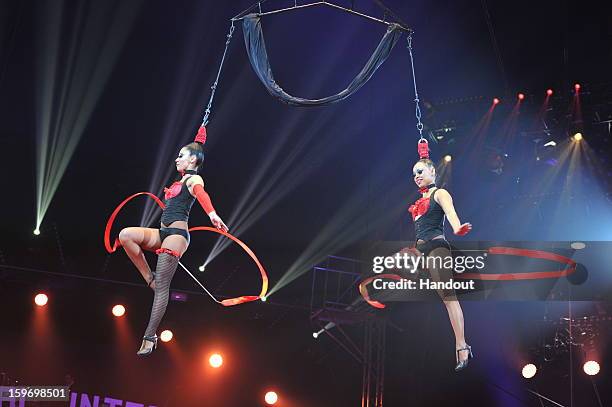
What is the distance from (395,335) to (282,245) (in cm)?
284

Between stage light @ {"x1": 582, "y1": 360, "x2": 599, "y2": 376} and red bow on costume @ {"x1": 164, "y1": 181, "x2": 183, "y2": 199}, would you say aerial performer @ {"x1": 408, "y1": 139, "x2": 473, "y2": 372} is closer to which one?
red bow on costume @ {"x1": 164, "y1": 181, "x2": 183, "y2": 199}

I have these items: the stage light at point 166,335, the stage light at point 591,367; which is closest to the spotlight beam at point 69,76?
the stage light at point 166,335

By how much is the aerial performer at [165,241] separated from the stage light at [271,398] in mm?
8029

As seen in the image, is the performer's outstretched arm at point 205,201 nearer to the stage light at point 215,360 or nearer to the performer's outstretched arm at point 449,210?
the performer's outstretched arm at point 449,210

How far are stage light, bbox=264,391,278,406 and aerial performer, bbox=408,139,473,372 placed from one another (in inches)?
309

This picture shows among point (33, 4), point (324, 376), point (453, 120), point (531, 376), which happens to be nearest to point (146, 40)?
point (33, 4)

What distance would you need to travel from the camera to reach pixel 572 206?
10578 mm

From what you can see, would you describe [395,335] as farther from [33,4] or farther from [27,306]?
[33,4]

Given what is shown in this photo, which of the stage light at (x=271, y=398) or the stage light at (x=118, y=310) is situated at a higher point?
the stage light at (x=118, y=310)

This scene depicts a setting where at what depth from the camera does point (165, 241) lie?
4840 mm

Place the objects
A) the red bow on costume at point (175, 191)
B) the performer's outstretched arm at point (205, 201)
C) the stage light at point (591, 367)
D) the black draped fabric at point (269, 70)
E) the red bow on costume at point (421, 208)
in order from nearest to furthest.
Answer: the performer's outstretched arm at point (205, 201) → the red bow on costume at point (175, 191) → the red bow on costume at point (421, 208) → the black draped fabric at point (269, 70) → the stage light at point (591, 367)

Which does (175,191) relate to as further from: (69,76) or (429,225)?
(69,76)

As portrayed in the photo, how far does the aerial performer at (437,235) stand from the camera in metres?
5.08

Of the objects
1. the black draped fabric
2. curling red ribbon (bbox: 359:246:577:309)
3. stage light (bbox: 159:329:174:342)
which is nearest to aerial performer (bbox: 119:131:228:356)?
the black draped fabric
